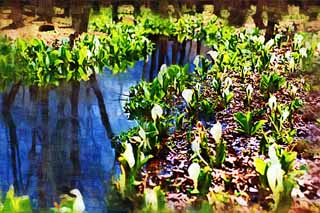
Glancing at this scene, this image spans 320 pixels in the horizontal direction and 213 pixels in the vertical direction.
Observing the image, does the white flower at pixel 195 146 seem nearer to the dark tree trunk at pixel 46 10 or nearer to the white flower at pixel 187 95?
the white flower at pixel 187 95

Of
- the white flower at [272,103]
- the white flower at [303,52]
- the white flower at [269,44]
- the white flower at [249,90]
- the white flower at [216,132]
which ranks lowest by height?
the white flower at [216,132]

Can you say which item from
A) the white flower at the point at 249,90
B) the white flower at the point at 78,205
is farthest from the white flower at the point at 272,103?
the white flower at the point at 78,205

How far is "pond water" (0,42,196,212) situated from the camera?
0.95 m

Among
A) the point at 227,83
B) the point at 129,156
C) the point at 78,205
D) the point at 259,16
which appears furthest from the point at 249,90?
the point at 78,205

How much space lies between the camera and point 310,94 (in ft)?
3.35

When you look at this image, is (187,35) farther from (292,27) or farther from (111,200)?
(111,200)

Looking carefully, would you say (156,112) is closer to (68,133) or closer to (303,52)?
(68,133)

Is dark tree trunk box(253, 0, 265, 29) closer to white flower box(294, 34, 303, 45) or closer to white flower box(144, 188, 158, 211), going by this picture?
white flower box(294, 34, 303, 45)

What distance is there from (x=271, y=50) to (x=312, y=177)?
266 millimetres

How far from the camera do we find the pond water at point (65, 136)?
37.4 inches

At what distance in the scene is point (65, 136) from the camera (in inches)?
39.6

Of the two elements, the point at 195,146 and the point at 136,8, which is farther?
the point at 136,8

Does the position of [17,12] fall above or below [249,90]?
above

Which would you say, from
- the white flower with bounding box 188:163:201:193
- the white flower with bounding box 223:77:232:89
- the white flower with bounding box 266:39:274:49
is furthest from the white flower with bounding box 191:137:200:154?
the white flower with bounding box 266:39:274:49
